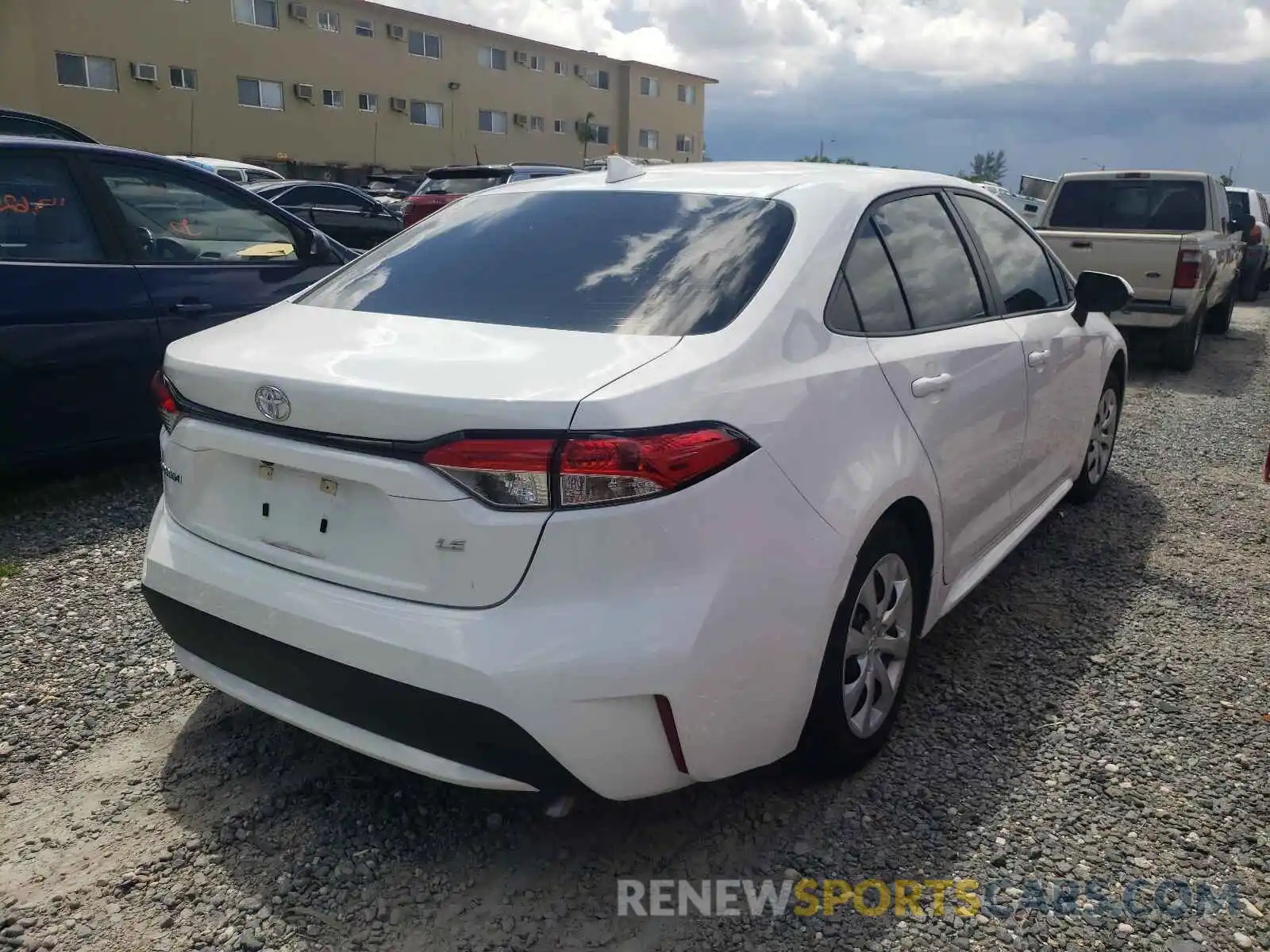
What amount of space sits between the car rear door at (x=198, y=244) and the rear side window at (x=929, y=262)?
11.4ft

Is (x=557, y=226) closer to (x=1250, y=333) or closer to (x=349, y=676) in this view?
(x=349, y=676)

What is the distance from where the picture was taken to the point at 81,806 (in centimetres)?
265

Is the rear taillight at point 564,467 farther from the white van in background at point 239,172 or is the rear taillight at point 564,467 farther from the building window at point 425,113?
the building window at point 425,113

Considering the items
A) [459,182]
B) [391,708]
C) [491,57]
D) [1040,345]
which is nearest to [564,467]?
[391,708]

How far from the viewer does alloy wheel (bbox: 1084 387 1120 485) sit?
16.6 feet

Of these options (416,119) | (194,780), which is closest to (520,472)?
(194,780)

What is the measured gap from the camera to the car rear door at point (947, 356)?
287 centimetres

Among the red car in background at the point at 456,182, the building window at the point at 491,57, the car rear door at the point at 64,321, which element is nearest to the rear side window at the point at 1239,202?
the red car in background at the point at 456,182

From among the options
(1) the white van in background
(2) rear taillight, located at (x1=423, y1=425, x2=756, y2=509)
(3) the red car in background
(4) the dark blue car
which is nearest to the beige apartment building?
(1) the white van in background

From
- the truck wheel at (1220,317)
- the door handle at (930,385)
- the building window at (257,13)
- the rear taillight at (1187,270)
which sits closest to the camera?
the door handle at (930,385)

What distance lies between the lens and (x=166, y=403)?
2650mm

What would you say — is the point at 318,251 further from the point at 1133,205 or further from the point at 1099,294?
the point at 1133,205

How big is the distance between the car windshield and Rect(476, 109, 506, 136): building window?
33.8m

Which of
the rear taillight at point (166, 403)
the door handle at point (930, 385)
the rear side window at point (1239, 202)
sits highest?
the rear side window at point (1239, 202)
